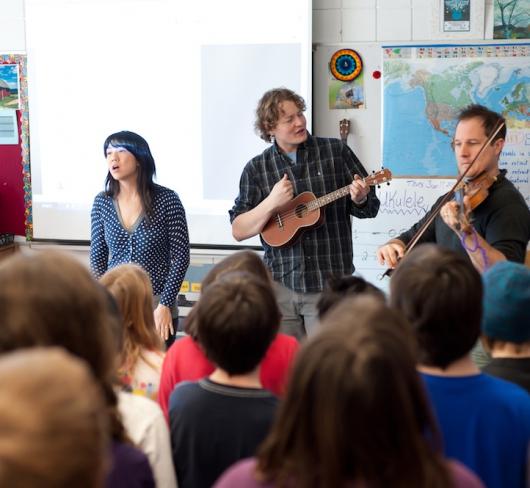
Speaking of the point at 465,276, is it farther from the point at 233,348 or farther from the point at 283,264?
the point at 283,264

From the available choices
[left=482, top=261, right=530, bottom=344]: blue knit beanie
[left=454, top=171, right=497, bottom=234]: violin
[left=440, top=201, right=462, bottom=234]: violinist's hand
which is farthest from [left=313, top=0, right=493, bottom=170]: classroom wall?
[left=482, top=261, right=530, bottom=344]: blue knit beanie

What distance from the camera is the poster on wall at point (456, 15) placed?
3.72 metres

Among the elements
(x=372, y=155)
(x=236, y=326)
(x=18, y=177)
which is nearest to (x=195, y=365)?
(x=236, y=326)

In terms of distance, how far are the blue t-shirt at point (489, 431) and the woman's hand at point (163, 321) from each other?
173cm

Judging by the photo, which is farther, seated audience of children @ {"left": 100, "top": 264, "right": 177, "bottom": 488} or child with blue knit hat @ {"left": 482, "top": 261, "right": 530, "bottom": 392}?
child with blue knit hat @ {"left": 482, "top": 261, "right": 530, "bottom": 392}

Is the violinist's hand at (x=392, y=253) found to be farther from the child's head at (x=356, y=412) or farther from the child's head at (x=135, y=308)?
the child's head at (x=356, y=412)

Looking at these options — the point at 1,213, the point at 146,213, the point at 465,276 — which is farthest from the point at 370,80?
the point at 465,276

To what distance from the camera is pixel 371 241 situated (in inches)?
156

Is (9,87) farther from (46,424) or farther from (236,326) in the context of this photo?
Result: (46,424)

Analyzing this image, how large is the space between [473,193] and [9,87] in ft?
10.2

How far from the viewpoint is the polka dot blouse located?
295 centimetres

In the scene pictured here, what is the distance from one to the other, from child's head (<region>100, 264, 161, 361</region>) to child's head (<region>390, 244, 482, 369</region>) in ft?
2.75

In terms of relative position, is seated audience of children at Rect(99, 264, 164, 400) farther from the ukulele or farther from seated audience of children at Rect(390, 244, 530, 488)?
the ukulele

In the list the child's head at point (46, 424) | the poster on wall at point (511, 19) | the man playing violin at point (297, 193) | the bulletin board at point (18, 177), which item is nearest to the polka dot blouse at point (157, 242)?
the man playing violin at point (297, 193)
